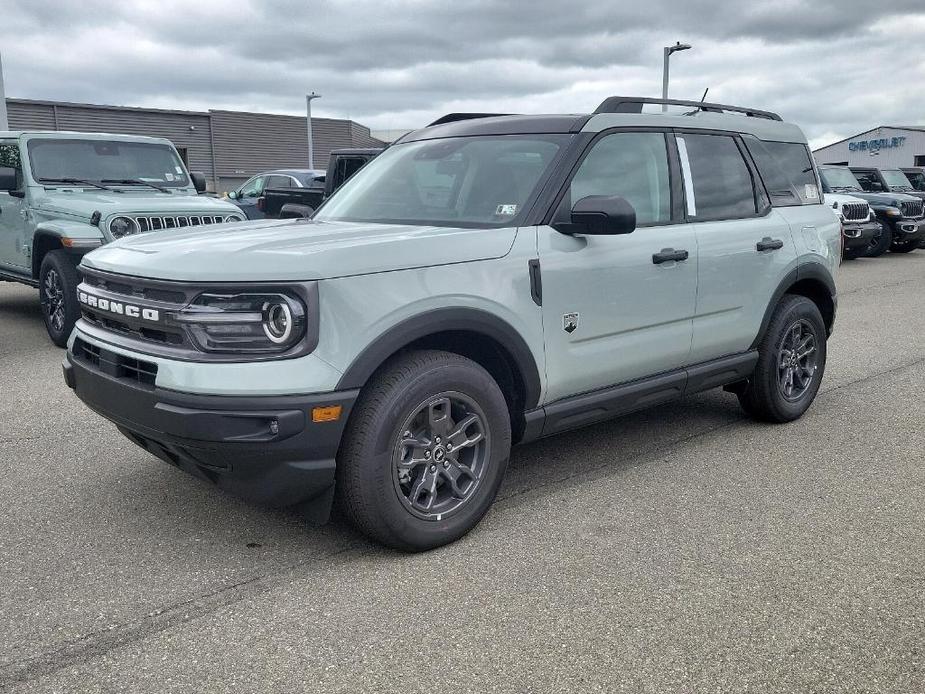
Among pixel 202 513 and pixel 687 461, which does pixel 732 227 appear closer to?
pixel 687 461

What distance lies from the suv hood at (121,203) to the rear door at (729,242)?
5167mm

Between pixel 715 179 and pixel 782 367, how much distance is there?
130 cm

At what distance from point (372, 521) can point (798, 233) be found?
3.36 metres

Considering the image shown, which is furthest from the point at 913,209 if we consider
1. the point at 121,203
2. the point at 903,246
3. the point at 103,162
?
the point at 121,203

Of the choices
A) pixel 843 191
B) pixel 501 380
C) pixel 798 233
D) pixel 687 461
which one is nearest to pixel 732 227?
pixel 798 233

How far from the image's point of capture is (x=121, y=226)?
767cm

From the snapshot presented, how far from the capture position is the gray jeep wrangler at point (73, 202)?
302 inches

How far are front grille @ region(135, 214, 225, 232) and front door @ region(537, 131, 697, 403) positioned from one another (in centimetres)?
454

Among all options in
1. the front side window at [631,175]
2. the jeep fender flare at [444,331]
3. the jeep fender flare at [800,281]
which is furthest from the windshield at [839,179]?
the jeep fender flare at [444,331]

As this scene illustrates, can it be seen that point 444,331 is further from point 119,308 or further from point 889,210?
point 889,210

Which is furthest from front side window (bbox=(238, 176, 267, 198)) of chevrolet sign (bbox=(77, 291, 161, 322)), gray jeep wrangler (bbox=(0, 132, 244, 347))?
chevrolet sign (bbox=(77, 291, 161, 322))

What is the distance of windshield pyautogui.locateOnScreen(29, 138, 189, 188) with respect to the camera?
8.60 metres

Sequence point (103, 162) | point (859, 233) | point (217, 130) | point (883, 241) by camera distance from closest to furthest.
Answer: point (103, 162) < point (859, 233) < point (883, 241) < point (217, 130)

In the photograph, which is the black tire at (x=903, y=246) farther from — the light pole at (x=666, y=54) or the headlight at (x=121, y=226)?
the headlight at (x=121, y=226)
